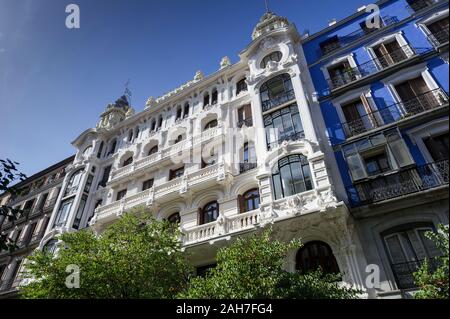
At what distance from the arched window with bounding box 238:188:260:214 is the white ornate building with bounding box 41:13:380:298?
0.21ft

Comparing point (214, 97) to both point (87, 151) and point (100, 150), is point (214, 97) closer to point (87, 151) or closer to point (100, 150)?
point (100, 150)

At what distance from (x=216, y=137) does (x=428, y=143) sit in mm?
12136

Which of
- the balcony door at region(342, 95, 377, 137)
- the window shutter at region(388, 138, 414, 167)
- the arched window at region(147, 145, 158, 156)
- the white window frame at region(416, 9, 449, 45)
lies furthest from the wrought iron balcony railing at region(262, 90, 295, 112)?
the arched window at region(147, 145, 158, 156)

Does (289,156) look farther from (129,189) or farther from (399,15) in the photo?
(129,189)

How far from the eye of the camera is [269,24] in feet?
76.6

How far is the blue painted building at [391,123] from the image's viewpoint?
10906 millimetres

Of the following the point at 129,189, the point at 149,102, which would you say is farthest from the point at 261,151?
the point at 149,102

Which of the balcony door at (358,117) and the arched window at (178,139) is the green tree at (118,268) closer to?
the balcony door at (358,117)

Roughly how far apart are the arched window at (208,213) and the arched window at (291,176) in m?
4.46

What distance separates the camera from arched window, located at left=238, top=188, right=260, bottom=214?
16.3m

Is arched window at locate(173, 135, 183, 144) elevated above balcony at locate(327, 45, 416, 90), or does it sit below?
above

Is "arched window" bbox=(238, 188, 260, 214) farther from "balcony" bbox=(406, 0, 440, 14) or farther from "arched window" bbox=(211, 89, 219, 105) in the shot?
"balcony" bbox=(406, 0, 440, 14)

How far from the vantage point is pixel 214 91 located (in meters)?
24.5

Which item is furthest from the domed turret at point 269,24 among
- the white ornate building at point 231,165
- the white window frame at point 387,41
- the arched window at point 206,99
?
the white window frame at point 387,41
